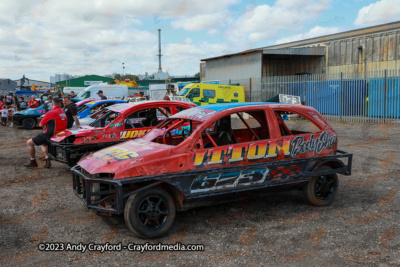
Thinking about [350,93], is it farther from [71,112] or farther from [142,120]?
[71,112]

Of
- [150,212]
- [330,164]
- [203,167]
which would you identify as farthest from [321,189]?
[150,212]

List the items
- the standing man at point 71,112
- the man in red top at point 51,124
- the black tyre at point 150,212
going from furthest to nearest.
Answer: the standing man at point 71,112
the man in red top at point 51,124
the black tyre at point 150,212

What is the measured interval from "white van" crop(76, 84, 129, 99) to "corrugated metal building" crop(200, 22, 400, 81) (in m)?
7.87

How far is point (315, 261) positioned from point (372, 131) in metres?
12.4

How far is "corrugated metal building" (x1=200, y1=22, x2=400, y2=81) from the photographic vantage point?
880 inches

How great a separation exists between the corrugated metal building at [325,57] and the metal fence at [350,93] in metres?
3.70

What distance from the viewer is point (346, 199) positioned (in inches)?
232

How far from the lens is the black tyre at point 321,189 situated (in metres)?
5.47

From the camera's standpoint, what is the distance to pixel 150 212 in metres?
4.39

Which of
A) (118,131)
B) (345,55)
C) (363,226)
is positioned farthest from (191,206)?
(345,55)

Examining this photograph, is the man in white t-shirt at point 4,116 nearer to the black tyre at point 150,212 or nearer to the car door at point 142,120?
the car door at point 142,120

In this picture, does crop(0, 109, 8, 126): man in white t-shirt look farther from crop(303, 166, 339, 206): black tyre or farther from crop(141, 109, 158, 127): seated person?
crop(303, 166, 339, 206): black tyre

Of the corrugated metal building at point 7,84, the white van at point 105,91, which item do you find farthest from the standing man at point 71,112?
the corrugated metal building at point 7,84

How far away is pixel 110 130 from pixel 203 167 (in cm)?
386
